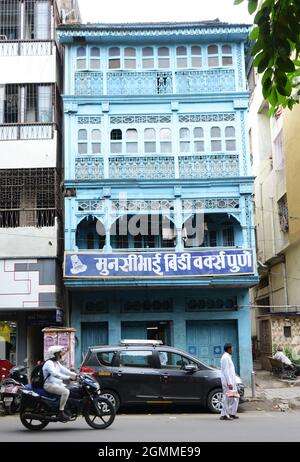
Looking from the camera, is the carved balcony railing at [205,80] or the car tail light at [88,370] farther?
the carved balcony railing at [205,80]

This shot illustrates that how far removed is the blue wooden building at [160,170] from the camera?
71.4ft

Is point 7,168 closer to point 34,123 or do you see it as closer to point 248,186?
point 34,123

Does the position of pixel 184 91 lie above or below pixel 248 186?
above

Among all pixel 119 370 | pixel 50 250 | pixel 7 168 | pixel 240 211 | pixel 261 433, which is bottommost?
pixel 261 433

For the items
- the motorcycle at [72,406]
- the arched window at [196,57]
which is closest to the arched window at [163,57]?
the arched window at [196,57]

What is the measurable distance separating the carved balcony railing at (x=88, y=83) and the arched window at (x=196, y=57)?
353 centimetres

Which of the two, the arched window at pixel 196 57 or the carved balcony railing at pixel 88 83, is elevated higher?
the arched window at pixel 196 57

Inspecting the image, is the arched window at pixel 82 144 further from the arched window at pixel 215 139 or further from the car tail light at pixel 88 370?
the car tail light at pixel 88 370

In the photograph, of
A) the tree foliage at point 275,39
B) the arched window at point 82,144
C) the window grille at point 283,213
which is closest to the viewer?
the tree foliage at point 275,39
